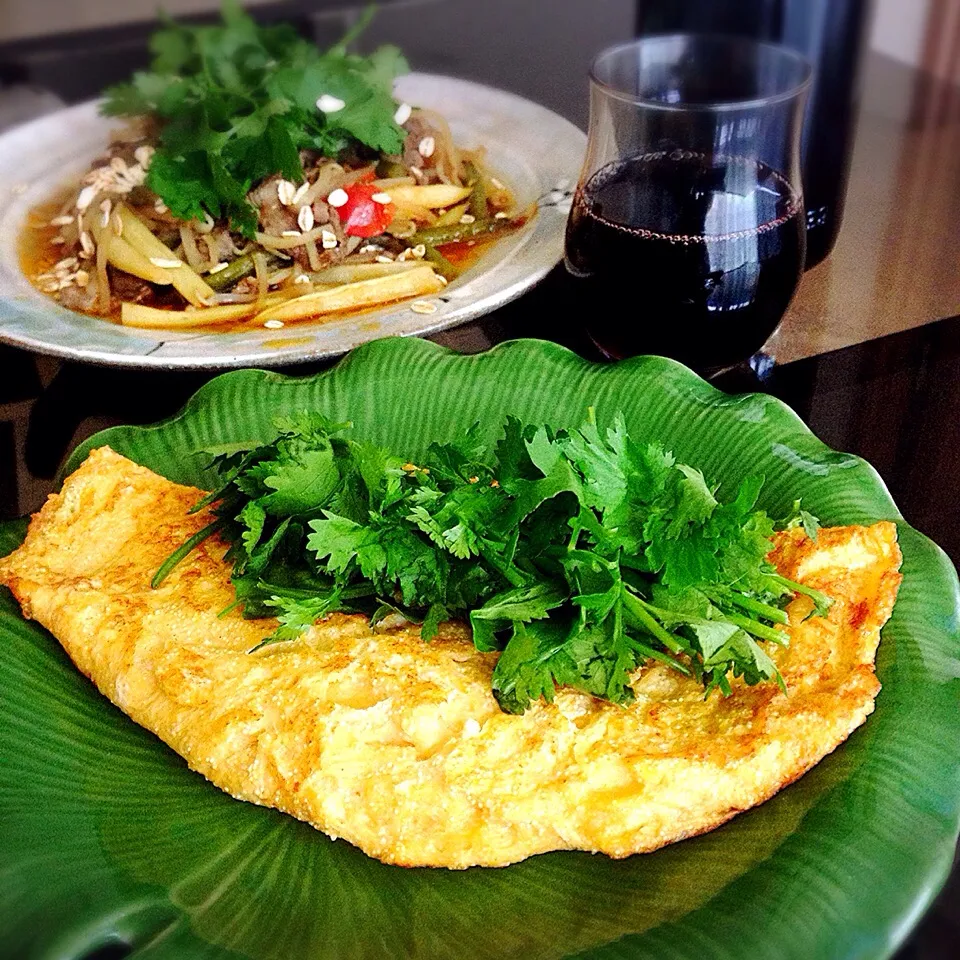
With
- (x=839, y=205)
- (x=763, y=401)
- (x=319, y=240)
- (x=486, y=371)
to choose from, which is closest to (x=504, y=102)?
(x=319, y=240)

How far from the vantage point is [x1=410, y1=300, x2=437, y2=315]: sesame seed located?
1.45 metres

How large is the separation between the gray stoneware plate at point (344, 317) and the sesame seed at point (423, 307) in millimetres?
13

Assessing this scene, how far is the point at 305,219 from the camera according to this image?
171cm

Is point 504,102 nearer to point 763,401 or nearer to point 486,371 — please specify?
point 486,371

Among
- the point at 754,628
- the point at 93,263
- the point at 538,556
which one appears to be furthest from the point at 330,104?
the point at 754,628

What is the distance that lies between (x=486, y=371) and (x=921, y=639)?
1.89 ft

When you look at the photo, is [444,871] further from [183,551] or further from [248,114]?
[248,114]

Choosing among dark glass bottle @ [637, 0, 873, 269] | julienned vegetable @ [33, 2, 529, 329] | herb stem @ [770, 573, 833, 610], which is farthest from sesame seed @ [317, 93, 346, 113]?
herb stem @ [770, 573, 833, 610]

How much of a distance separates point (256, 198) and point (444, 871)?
4.12ft

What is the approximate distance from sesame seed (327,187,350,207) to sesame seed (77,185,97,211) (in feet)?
1.39

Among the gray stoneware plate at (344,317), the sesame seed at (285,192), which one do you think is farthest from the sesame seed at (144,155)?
the sesame seed at (285,192)

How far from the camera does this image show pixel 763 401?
1.15 m

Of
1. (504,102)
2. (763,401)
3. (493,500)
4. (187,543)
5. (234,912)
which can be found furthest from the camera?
(504,102)

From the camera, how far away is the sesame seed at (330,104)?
1774mm
